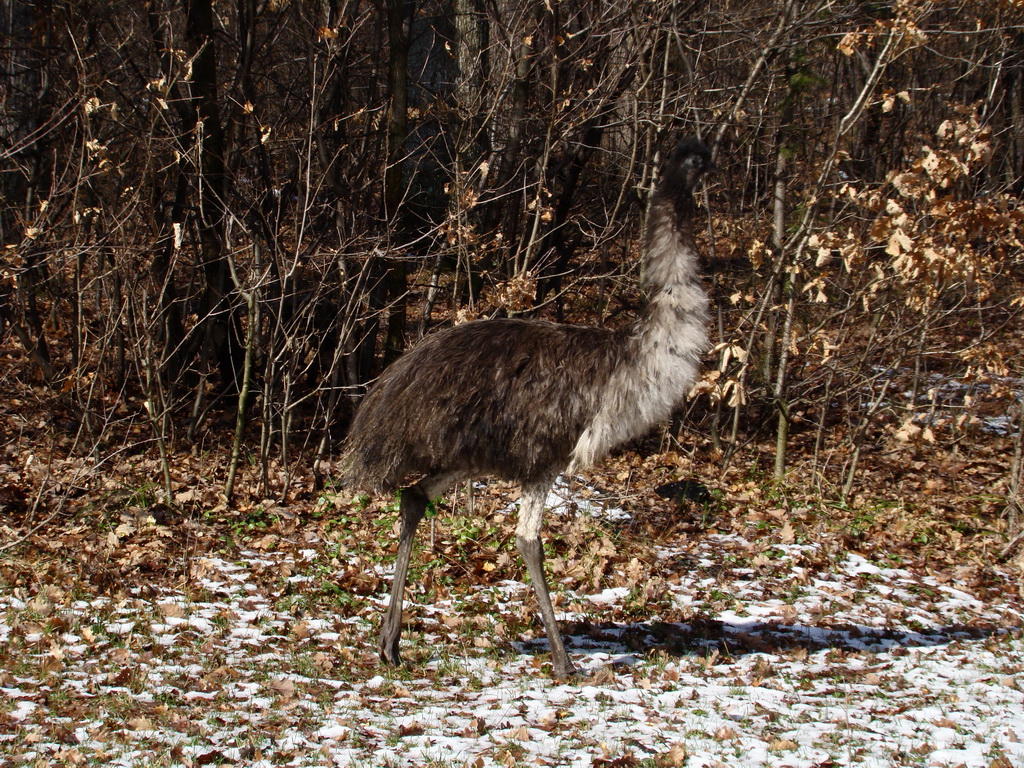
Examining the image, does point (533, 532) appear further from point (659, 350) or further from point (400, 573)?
point (659, 350)

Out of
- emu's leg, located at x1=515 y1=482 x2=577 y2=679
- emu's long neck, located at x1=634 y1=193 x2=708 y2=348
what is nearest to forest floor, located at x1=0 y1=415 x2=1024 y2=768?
emu's leg, located at x1=515 y1=482 x2=577 y2=679

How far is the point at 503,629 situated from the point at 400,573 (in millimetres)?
829

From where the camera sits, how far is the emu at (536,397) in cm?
532

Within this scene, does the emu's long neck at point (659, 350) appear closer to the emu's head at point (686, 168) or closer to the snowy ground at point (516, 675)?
the emu's head at point (686, 168)

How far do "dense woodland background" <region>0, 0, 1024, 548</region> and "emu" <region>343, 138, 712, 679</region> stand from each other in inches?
93.3

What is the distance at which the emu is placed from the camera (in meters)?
5.32

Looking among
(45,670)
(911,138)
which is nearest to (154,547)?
(45,670)

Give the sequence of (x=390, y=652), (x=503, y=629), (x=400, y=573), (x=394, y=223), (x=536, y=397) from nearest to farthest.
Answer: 1. (x=536, y=397)
2. (x=390, y=652)
3. (x=400, y=573)
4. (x=503, y=629)
5. (x=394, y=223)

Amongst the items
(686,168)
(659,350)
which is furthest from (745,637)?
(686,168)

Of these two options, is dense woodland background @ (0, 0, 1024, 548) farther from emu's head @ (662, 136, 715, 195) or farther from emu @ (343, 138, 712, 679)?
emu @ (343, 138, 712, 679)

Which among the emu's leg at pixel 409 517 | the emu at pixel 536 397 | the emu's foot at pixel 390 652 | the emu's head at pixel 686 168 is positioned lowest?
the emu's foot at pixel 390 652

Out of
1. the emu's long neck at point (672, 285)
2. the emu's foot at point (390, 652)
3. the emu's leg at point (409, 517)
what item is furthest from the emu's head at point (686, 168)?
the emu's foot at point (390, 652)

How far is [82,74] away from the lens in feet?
25.1

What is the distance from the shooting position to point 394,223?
8.34 metres
